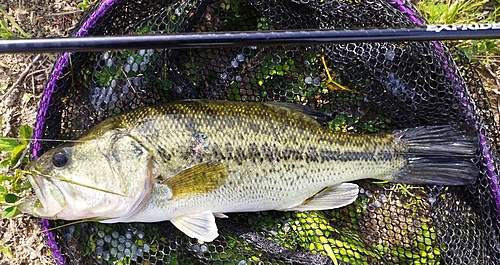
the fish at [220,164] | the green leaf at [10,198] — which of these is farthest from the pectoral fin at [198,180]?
the green leaf at [10,198]

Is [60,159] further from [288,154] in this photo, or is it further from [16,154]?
[288,154]

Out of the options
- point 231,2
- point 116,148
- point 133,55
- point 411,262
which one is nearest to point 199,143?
point 116,148

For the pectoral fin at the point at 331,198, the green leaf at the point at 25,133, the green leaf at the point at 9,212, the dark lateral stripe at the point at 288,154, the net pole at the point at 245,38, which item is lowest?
the green leaf at the point at 9,212

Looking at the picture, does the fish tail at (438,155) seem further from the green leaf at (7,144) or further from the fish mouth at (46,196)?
the green leaf at (7,144)

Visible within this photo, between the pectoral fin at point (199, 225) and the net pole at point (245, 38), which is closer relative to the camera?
the net pole at point (245, 38)

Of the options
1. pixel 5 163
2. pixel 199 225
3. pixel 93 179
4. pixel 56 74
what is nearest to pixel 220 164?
pixel 199 225

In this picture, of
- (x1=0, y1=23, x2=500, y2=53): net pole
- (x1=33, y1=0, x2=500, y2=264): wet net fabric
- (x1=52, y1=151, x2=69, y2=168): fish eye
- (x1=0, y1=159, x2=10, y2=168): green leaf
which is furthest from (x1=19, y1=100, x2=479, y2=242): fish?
(x1=0, y1=23, x2=500, y2=53): net pole

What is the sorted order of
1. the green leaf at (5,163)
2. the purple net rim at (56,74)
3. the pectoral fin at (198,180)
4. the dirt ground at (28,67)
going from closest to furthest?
the pectoral fin at (198,180) < the purple net rim at (56,74) < the green leaf at (5,163) < the dirt ground at (28,67)

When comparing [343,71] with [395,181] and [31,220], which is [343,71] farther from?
[31,220]
